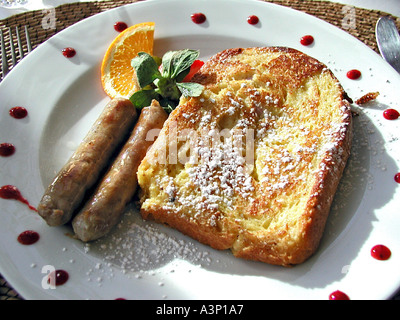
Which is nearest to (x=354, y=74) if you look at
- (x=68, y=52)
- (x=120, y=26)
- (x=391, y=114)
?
(x=391, y=114)

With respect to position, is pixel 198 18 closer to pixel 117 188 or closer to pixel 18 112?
pixel 18 112

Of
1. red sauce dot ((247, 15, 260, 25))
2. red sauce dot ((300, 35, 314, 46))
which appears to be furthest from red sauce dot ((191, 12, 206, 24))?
red sauce dot ((300, 35, 314, 46))

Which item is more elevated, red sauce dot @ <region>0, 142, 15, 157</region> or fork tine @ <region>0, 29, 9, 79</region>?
fork tine @ <region>0, 29, 9, 79</region>

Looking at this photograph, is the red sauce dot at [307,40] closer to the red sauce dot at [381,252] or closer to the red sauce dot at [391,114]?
the red sauce dot at [391,114]

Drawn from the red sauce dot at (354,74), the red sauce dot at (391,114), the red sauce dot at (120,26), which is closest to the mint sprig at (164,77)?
the red sauce dot at (120,26)

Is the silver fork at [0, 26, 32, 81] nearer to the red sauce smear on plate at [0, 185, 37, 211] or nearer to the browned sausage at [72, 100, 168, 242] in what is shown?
the red sauce smear on plate at [0, 185, 37, 211]

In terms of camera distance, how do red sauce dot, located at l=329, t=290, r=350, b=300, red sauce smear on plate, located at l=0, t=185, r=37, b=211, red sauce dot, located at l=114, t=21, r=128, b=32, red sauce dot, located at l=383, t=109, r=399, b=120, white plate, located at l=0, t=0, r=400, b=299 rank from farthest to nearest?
1. red sauce dot, located at l=114, t=21, r=128, b=32
2. red sauce dot, located at l=383, t=109, r=399, b=120
3. red sauce smear on plate, located at l=0, t=185, r=37, b=211
4. white plate, located at l=0, t=0, r=400, b=299
5. red sauce dot, located at l=329, t=290, r=350, b=300
